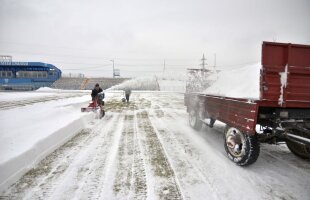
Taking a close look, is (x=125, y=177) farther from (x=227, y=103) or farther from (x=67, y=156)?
(x=227, y=103)

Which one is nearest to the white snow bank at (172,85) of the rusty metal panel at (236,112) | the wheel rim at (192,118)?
the wheel rim at (192,118)

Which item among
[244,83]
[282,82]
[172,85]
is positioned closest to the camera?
[282,82]

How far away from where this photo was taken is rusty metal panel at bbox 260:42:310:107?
165 inches

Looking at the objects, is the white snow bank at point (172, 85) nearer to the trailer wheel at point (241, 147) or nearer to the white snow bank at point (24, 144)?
the white snow bank at point (24, 144)

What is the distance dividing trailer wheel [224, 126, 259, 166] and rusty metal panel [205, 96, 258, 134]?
0.64ft

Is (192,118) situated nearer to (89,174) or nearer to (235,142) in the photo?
(235,142)

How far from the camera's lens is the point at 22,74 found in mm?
33938

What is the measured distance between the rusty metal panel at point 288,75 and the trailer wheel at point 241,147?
0.78 m

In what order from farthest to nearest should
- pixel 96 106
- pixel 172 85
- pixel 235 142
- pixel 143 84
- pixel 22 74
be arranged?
pixel 143 84
pixel 172 85
pixel 22 74
pixel 96 106
pixel 235 142

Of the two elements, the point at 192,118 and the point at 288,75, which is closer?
the point at 288,75

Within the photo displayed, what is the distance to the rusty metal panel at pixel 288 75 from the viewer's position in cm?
418

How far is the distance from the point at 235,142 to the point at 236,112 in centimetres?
63

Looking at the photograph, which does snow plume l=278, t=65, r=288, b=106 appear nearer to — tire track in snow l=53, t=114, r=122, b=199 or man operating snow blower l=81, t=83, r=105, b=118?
tire track in snow l=53, t=114, r=122, b=199

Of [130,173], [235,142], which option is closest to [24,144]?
[130,173]
